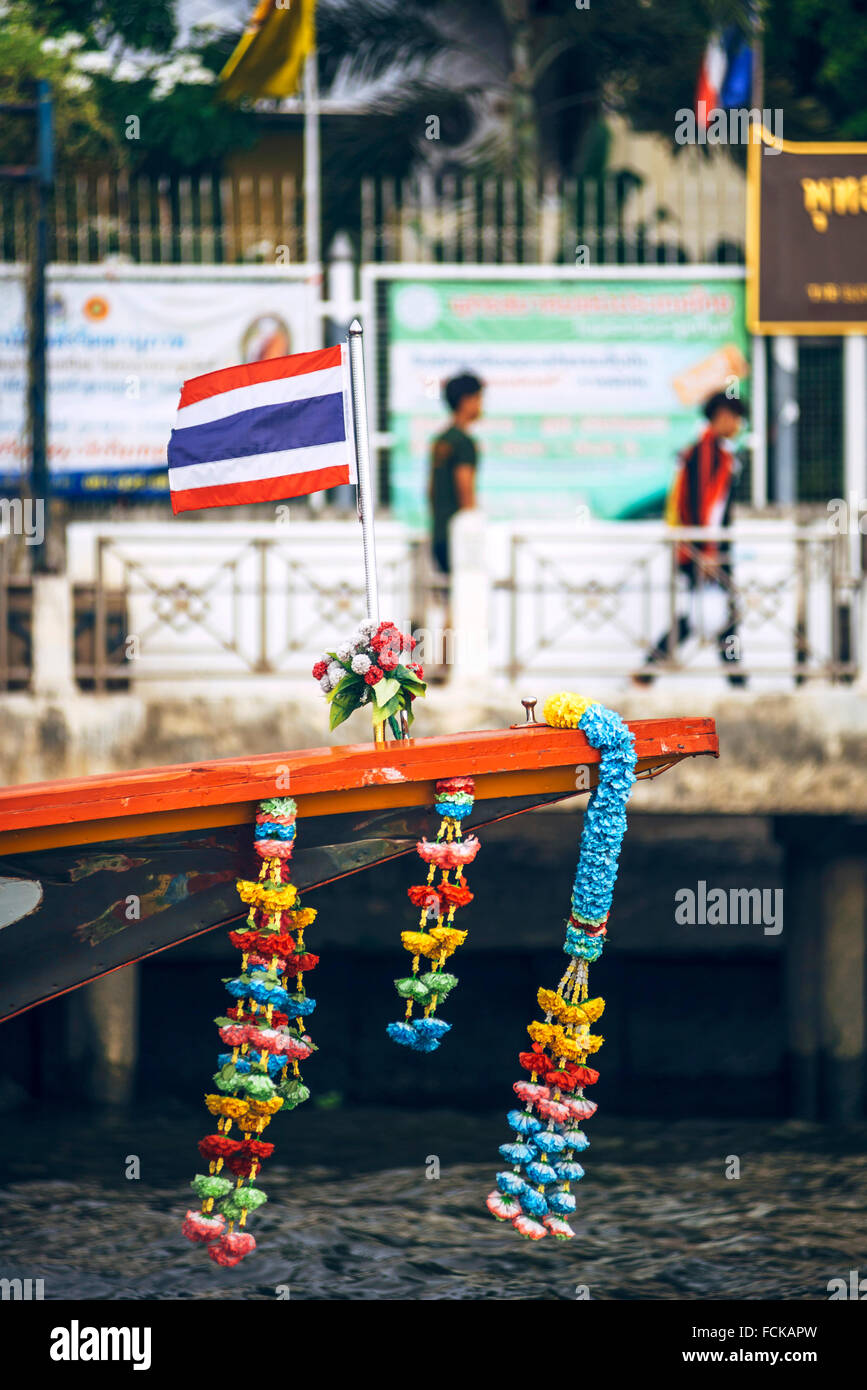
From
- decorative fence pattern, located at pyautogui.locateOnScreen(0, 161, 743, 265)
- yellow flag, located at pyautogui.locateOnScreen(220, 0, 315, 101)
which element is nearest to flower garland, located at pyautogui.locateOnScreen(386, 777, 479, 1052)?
decorative fence pattern, located at pyautogui.locateOnScreen(0, 161, 743, 265)

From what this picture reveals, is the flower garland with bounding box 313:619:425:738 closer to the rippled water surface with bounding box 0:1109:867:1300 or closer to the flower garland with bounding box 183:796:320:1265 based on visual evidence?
the flower garland with bounding box 183:796:320:1265

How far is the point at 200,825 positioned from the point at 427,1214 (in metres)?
4.95

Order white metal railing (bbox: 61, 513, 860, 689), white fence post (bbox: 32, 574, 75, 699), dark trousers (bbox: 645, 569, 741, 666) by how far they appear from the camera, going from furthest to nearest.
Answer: dark trousers (bbox: 645, 569, 741, 666), white metal railing (bbox: 61, 513, 860, 689), white fence post (bbox: 32, 574, 75, 699)

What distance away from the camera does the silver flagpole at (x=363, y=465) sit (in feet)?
21.6

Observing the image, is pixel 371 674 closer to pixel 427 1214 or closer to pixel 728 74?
pixel 427 1214

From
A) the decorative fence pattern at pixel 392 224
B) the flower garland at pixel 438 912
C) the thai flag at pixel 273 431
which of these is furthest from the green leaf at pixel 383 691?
the decorative fence pattern at pixel 392 224

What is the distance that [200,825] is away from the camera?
6.49 metres

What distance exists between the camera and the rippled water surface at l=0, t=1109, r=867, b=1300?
9539 mm

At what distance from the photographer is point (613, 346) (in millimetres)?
12398

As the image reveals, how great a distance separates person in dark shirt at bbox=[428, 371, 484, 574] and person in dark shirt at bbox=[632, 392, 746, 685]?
4.64 feet

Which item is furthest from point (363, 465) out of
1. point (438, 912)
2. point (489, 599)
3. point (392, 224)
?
point (392, 224)

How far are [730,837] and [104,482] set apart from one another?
5.59 meters

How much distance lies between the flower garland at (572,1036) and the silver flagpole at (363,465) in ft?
2.93

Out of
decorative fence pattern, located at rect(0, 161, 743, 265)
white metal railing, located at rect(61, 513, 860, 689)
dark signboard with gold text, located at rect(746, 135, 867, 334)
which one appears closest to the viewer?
white metal railing, located at rect(61, 513, 860, 689)
